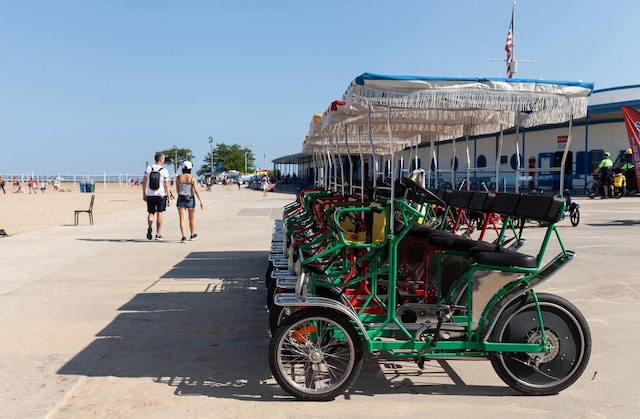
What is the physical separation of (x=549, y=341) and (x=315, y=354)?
1.65 meters

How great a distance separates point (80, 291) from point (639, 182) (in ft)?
48.8

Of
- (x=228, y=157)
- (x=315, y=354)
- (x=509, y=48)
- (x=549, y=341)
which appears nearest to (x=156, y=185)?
(x=315, y=354)

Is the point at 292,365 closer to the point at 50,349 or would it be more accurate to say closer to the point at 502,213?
the point at 502,213

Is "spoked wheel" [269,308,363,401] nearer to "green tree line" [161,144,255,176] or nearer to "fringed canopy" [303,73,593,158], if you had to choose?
"fringed canopy" [303,73,593,158]

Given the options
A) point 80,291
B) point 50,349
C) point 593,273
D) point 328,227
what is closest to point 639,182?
point 593,273

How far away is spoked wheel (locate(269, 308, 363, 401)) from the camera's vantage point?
13.8 ft

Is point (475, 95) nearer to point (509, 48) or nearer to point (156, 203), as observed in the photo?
point (156, 203)

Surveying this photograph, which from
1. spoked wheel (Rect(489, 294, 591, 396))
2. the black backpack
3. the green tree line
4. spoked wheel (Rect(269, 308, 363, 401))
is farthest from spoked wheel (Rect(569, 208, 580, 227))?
the green tree line

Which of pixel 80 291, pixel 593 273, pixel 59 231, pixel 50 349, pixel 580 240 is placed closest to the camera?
pixel 50 349

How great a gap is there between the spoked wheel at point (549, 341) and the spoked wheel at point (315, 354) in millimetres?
1046

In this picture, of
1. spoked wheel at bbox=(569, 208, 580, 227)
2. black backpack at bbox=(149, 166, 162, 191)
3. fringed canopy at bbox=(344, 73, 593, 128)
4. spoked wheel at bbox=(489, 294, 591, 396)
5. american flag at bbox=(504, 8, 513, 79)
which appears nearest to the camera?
spoked wheel at bbox=(489, 294, 591, 396)

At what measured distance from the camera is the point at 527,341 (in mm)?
4344

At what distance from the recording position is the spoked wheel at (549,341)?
4324 millimetres

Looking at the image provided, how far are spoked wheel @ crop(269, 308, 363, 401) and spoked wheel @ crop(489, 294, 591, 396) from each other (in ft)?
3.43
